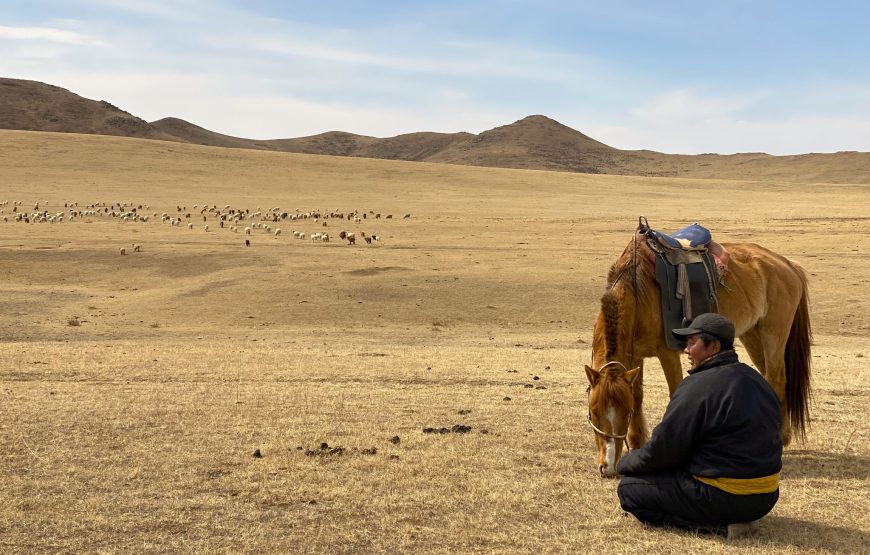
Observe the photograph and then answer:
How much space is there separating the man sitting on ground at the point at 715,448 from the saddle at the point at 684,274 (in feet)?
5.85

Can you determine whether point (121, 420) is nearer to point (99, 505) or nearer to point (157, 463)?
point (157, 463)

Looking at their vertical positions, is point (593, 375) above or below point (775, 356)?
above

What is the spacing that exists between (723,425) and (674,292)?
2446 millimetres

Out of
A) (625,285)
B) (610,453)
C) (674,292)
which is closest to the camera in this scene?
(610,453)

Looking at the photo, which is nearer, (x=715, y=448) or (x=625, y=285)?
(x=715, y=448)

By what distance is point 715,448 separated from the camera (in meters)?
5.91

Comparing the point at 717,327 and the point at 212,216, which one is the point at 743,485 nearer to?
the point at 717,327

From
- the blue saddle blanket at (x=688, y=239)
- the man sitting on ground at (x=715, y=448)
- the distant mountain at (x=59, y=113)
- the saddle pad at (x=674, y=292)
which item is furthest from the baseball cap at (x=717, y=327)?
the distant mountain at (x=59, y=113)

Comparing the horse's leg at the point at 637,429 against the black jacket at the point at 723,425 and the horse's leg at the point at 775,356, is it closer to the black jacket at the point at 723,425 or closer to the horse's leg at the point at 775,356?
the black jacket at the point at 723,425

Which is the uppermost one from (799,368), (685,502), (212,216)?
(799,368)

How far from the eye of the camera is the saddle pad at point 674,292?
7953 mm

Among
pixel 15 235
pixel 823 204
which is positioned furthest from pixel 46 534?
pixel 823 204

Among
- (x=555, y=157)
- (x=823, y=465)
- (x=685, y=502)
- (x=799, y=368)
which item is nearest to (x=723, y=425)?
(x=685, y=502)

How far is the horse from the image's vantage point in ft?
22.4
